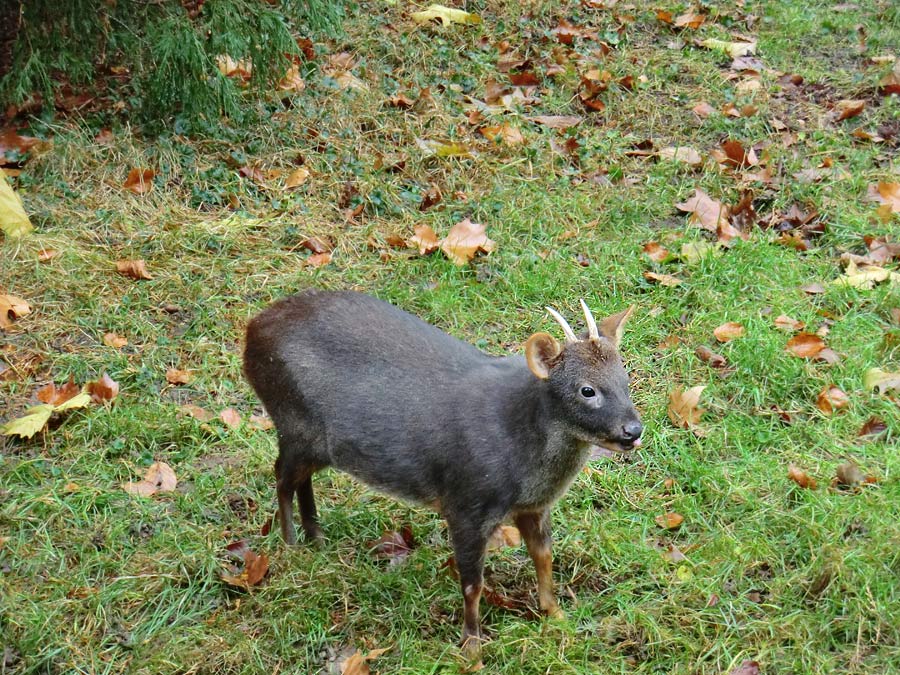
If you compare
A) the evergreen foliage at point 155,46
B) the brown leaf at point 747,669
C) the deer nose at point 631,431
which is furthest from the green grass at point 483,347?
the deer nose at point 631,431

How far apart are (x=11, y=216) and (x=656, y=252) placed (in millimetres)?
3839

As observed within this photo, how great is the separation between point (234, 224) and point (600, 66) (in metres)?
3.17

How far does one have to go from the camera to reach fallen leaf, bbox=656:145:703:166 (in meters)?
6.80

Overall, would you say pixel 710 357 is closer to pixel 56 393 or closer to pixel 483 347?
pixel 483 347

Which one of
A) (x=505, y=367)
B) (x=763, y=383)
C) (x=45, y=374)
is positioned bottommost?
(x=45, y=374)

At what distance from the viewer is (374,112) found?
7.26 m

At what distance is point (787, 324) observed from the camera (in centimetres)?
543

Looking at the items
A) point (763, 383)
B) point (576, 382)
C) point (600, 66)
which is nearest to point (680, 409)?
point (763, 383)

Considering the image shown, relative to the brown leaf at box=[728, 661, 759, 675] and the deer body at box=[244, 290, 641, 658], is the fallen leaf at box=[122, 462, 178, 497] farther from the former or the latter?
the brown leaf at box=[728, 661, 759, 675]

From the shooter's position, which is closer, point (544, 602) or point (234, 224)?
point (544, 602)

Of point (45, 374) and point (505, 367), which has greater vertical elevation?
point (505, 367)

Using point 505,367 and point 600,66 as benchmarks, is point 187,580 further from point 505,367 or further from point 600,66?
point 600,66

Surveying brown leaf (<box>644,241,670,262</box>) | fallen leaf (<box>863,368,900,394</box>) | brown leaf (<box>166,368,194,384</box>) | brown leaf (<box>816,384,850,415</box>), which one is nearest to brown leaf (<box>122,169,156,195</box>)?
brown leaf (<box>166,368,194,384</box>)

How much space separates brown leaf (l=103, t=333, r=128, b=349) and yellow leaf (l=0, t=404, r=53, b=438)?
0.63m
